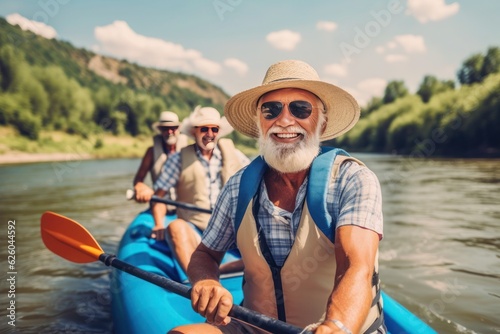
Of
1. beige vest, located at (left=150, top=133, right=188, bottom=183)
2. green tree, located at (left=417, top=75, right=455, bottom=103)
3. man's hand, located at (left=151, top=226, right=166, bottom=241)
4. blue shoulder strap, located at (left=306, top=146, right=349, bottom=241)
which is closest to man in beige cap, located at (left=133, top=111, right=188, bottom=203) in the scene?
beige vest, located at (left=150, top=133, right=188, bottom=183)

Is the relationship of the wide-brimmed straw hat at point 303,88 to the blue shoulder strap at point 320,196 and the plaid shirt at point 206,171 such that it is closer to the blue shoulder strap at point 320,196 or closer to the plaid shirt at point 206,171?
the blue shoulder strap at point 320,196

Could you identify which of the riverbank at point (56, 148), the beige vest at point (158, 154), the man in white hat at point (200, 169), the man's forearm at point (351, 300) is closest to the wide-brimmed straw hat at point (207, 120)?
the man in white hat at point (200, 169)

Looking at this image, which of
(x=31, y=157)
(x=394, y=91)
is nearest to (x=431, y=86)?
(x=394, y=91)

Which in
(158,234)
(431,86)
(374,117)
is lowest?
(158,234)

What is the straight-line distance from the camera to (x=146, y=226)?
4.82 metres

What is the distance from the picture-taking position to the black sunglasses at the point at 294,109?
2.05 meters

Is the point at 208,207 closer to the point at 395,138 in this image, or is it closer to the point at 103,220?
the point at 103,220

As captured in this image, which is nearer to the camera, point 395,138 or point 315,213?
point 315,213

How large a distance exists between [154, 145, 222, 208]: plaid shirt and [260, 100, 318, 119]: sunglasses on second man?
2517mm

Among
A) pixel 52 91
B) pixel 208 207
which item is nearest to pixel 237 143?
pixel 52 91

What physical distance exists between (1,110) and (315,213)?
4472 centimetres

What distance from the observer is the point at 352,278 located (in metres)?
1.54

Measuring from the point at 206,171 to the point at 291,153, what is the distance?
8.71ft

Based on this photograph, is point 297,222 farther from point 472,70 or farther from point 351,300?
point 472,70
